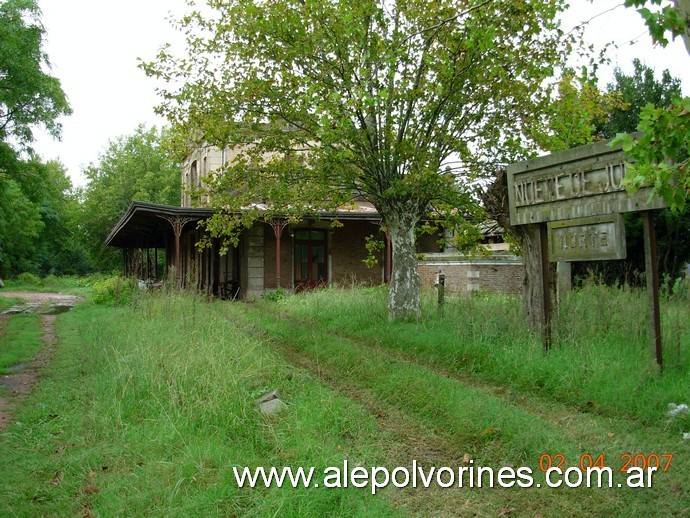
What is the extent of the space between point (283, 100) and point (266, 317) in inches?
227

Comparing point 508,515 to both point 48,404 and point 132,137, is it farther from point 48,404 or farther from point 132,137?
point 132,137

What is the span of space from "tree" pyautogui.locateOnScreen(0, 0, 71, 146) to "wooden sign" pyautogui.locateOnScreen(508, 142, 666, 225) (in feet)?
51.9

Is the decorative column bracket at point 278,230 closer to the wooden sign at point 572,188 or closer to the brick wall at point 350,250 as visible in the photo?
the brick wall at point 350,250

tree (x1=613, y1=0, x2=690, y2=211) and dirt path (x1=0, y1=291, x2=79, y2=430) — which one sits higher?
tree (x1=613, y1=0, x2=690, y2=211)

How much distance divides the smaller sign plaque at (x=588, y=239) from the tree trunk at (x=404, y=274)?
12.3 feet

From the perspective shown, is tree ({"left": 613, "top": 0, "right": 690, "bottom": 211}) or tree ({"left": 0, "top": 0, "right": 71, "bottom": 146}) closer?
tree ({"left": 613, "top": 0, "right": 690, "bottom": 211})

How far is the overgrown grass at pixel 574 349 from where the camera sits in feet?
18.8

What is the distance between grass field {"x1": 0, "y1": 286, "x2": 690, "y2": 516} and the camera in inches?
149

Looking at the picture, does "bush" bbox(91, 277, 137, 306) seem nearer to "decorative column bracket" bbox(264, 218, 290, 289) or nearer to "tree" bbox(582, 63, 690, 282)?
"decorative column bracket" bbox(264, 218, 290, 289)

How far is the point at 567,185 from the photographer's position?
23.2 feet

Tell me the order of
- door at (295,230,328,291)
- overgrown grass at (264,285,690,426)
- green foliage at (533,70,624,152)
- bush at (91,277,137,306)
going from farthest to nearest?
door at (295,230,328,291) < bush at (91,277,137,306) < green foliage at (533,70,624,152) < overgrown grass at (264,285,690,426)

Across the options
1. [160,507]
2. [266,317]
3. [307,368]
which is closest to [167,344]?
[307,368]

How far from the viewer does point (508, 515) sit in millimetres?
3660
